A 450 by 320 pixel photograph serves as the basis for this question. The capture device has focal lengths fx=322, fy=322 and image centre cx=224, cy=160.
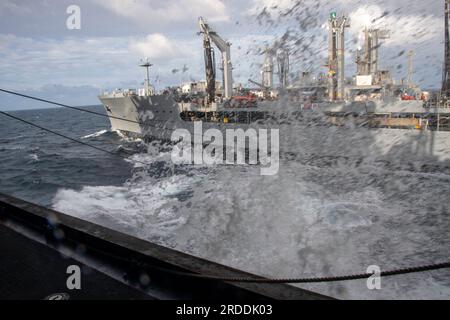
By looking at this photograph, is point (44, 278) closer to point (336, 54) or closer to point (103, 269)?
point (103, 269)

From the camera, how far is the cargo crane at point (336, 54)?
818 inches

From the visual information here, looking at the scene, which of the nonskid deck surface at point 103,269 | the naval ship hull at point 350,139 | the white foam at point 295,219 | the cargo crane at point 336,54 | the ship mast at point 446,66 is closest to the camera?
the nonskid deck surface at point 103,269

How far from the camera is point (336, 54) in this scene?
74.6 feet

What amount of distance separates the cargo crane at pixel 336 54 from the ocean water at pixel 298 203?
3416 millimetres

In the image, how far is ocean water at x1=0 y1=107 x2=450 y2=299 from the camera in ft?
21.0

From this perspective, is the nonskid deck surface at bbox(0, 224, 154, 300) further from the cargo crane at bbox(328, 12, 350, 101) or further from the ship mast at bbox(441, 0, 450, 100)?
the cargo crane at bbox(328, 12, 350, 101)

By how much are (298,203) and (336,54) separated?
16104 millimetres

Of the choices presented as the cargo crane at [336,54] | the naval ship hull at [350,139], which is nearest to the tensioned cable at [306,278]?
the naval ship hull at [350,139]

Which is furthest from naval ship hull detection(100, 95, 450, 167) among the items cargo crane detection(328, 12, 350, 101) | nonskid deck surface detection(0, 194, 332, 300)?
nonskid deck surface detection(0, 194, 332, 300)

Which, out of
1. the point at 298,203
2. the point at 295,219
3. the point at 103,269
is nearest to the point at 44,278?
the point at 103,269

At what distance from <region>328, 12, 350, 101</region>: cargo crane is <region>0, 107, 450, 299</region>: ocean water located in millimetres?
3416

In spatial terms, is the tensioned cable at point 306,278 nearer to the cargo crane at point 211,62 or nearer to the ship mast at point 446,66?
the ship mast at point 446,66

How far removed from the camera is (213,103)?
96.4ft
